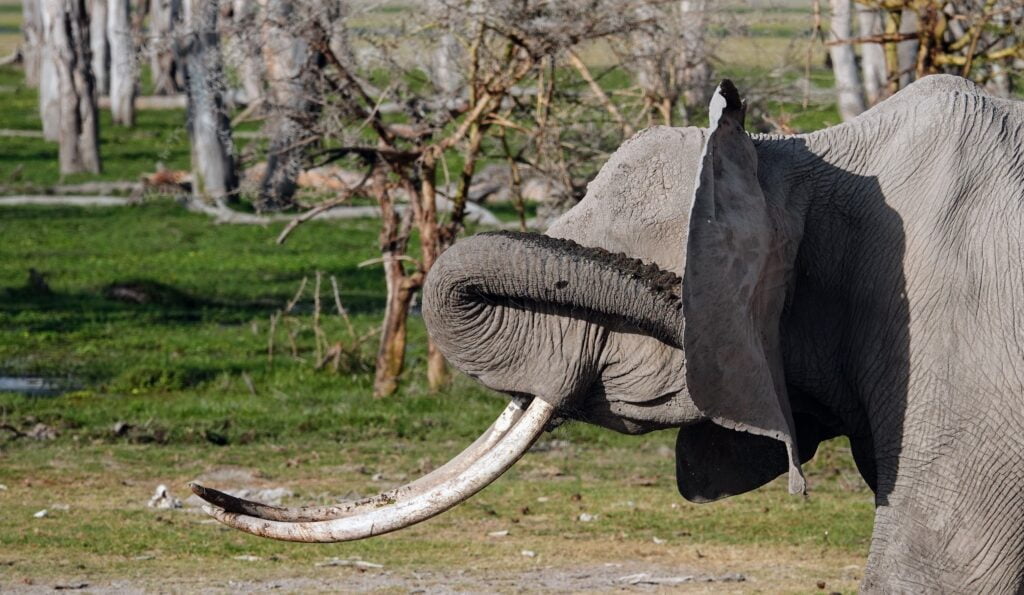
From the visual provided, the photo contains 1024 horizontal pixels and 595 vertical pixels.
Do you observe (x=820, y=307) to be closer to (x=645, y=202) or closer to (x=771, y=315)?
(x=771, y=315)

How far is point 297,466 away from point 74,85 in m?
21.2

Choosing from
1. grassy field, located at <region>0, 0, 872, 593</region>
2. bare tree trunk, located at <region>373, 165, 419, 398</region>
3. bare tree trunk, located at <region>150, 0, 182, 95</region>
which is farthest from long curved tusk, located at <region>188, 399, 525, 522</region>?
bare tree trunk, located at <region>150, 0, 182, 95</region>

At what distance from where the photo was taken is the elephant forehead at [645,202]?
4.47m

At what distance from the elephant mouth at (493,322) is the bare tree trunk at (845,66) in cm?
957

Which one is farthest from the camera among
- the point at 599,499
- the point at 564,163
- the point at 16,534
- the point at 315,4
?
the point at 564,163

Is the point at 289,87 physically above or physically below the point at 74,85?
above

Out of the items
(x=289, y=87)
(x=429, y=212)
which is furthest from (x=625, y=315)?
(x=289, y=87)

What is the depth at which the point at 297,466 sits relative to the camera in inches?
420

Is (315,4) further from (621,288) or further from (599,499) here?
(621,288)

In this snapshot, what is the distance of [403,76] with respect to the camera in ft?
40.5

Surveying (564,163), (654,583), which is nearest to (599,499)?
(654,583)

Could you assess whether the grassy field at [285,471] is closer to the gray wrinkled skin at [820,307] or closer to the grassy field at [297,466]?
the grassy field at [297,466]

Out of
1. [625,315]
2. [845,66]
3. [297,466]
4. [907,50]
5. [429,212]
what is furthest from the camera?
[845,66]

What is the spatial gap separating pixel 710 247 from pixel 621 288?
0.26m
